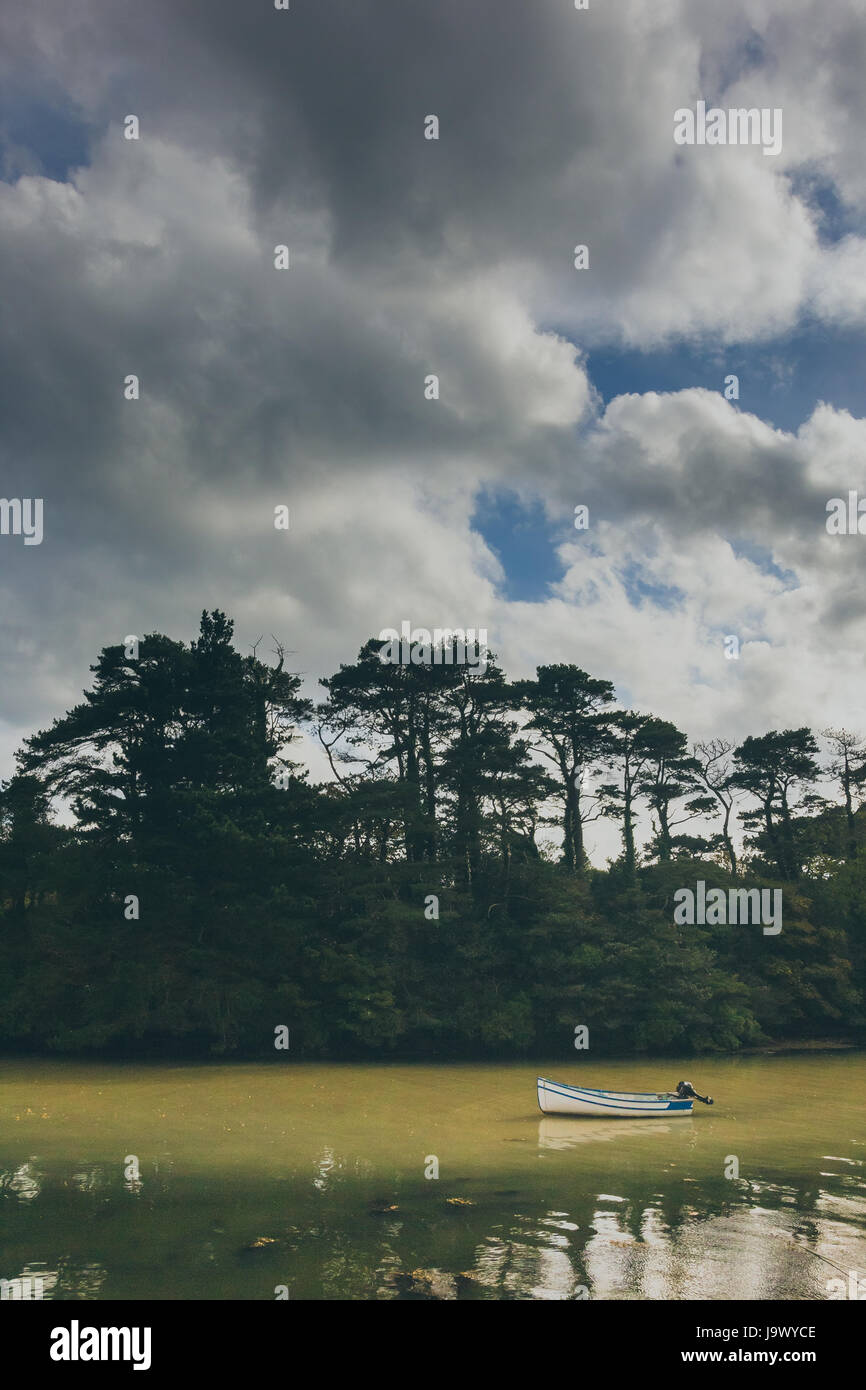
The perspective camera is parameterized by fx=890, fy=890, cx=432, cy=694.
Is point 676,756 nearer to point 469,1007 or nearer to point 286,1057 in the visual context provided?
point 469,1007

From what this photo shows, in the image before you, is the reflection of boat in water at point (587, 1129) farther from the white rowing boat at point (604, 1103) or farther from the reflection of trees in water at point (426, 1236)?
the reflection of trees in water at point (426, 1236)

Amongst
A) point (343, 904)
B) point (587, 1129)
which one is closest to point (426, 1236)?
point (587, 1129)

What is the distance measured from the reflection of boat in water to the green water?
0.35 feet

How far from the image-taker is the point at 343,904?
41156 millimetres

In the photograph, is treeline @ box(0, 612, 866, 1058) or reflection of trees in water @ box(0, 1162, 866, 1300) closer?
reflection of trees in water @ box(0, 1162, 866, 1300)

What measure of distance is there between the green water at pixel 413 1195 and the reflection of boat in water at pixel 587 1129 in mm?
107

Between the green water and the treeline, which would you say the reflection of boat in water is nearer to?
the green water

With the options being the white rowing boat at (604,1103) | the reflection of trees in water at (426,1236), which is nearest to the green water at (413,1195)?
the reflection of trees in water at (426,1236)

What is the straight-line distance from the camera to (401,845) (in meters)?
43.8

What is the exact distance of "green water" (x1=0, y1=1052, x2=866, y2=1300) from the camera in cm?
1182

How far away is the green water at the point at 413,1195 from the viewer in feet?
38.8

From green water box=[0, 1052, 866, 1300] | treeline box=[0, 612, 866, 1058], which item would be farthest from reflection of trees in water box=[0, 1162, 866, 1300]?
treeline box=[0, 612, 866, 1058]

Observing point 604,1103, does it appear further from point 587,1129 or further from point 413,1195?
point 413,1195
